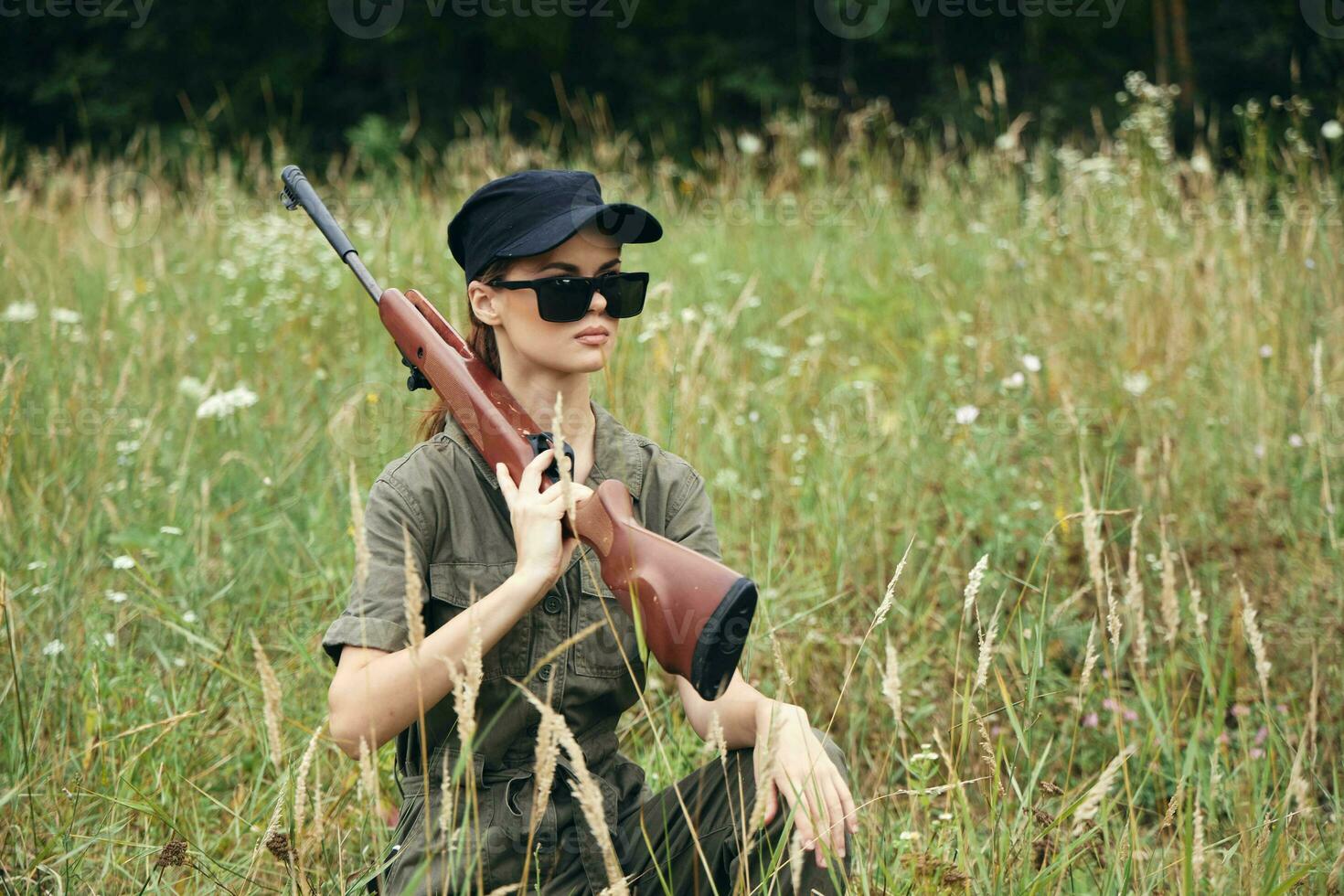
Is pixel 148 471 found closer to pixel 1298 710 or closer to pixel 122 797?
pixel 122 797

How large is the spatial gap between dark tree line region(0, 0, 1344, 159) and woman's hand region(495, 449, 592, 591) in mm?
14905

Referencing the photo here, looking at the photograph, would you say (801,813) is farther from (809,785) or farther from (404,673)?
(404,673)

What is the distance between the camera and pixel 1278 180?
5316 millimetres

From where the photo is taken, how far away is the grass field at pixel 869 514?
203 centimetres

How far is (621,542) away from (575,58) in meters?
18.6

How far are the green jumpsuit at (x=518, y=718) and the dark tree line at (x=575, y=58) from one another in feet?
48.2

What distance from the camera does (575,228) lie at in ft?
6.17

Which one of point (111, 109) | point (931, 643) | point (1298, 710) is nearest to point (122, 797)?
point (931, 643)

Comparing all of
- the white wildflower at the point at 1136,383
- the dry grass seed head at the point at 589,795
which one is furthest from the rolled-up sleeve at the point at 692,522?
the white wildflower at the point at 1136,383

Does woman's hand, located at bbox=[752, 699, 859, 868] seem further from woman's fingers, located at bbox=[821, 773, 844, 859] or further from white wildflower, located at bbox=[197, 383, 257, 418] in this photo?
white wildflower, located at bbox=[197, 383, 257, 418]

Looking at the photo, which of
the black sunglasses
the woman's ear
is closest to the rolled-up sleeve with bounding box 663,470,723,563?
the black sunglasses

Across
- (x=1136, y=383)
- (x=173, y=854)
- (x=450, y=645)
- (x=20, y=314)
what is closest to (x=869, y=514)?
(x=1136, y=383)

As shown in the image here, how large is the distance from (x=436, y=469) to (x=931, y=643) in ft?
5.75

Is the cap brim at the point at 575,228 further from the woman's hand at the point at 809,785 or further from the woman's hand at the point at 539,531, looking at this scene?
the woman's hand at the point at 809,785
